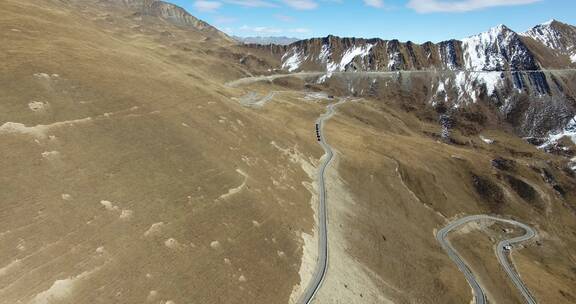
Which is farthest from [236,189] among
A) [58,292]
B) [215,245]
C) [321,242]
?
[58,292]

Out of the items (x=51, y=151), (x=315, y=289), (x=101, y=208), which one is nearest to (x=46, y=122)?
(x=51, y=151)

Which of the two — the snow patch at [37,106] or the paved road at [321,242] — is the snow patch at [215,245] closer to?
the paved road at [321,242]

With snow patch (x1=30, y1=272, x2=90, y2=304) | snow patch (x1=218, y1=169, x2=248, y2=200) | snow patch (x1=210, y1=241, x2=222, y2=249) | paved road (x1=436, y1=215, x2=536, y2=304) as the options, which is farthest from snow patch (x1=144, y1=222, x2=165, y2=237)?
paved road (x1=436, y1=215, x2=536, y2=304)

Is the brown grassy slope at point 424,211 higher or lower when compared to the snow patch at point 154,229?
lower

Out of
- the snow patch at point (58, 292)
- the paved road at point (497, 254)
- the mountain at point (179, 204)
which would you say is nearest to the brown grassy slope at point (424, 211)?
the mountain at point (179, 204)

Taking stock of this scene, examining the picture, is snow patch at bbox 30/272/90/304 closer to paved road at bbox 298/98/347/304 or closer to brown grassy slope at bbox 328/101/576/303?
paved road at bbox 298/98/347/304

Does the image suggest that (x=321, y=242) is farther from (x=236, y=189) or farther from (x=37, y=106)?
(x=37, y=106)

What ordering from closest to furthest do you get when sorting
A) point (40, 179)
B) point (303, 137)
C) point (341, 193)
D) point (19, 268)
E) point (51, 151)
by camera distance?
1. point (19, 268)
2. point (40, 179)
3. point (51, 151)
4. point (341, 193)
5. point (303, 137)

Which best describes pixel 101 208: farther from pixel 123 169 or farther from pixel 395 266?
pixel 395 266
